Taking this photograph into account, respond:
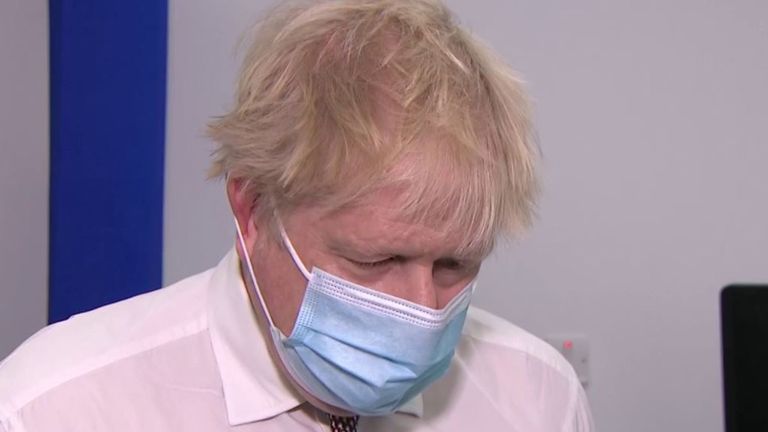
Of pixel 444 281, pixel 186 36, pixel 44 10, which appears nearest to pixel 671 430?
pixel 444 281

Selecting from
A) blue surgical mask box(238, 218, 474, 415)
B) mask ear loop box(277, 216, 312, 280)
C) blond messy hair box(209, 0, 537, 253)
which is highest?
blond messy hair box(209, 0, 537, 253)

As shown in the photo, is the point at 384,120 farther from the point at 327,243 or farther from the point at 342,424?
the point at 342,424

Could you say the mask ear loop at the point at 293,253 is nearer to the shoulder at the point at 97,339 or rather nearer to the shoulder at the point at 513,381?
the shoulder at the point at 97,339

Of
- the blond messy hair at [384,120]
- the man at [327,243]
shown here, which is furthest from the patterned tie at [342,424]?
the blond messy hair at [384,120]

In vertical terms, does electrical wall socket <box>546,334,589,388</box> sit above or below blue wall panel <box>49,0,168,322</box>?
below

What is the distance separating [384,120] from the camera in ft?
2.85

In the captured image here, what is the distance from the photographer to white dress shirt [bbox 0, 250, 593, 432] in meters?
0.93

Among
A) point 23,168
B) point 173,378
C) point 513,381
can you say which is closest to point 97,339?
point 173,378

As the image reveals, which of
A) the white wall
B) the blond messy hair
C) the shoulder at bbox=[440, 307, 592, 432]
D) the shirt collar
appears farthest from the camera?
the white wall

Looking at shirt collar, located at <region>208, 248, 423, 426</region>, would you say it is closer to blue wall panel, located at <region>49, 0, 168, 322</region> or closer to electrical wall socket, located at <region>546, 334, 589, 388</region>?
blue wall panel, located at <region>49, 0, 168, 322</region>

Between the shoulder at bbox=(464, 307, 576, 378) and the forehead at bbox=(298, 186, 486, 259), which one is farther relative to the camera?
the shoulder at bbox=(464, 307, 576, 378)

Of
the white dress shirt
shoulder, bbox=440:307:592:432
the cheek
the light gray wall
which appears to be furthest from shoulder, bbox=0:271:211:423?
the light gray wall

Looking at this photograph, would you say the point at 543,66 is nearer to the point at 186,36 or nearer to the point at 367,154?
the point at 186,36

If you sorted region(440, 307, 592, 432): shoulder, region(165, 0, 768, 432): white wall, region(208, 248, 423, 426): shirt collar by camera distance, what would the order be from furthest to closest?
region(165, 0, 768, 432): white wall, region(440, 307, 592, 432): shoulder, region(208, 248, 423, 426): shirt collar
